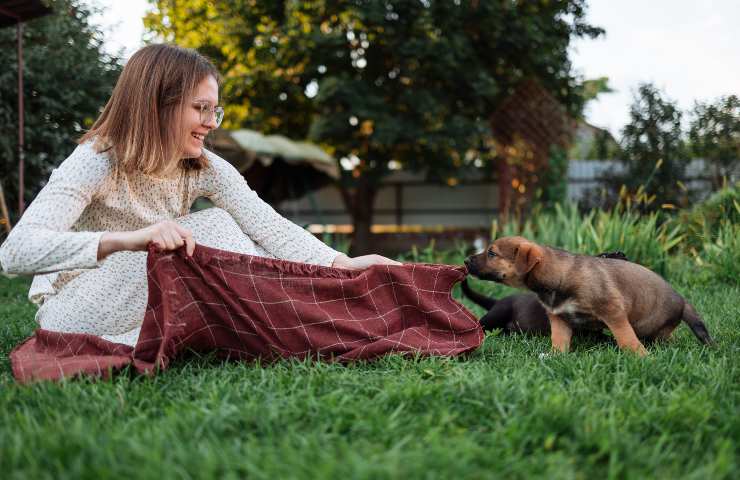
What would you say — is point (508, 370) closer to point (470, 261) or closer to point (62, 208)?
point (470, 261)

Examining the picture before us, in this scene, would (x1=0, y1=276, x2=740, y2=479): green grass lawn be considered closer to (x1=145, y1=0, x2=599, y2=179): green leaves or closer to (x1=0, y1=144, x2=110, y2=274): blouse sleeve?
(x1=0, y1=144, x2=110, y2=274): blouse sleeve

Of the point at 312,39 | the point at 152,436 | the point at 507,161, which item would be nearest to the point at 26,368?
the point at 152,436

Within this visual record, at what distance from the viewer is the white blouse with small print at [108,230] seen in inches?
93.7

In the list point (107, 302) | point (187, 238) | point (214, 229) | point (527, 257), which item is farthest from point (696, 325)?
point (107, 302)

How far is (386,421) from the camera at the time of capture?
188 cm

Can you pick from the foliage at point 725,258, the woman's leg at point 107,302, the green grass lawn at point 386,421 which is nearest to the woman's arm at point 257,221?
the woman's leg at point 107,302

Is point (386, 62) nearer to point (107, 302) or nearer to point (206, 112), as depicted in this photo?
point (206, 112)

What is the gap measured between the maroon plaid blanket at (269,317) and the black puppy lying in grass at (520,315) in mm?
751

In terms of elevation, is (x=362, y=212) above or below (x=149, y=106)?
below

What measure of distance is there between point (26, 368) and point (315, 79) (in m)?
12.5

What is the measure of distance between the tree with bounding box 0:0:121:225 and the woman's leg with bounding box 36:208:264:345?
5.32 m

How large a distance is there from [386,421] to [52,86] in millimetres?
7227

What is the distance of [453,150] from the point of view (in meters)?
13.6

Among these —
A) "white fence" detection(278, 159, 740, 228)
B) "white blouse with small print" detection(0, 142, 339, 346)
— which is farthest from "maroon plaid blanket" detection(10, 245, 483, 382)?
"white fence" detection(278, 159, 740, 228)
